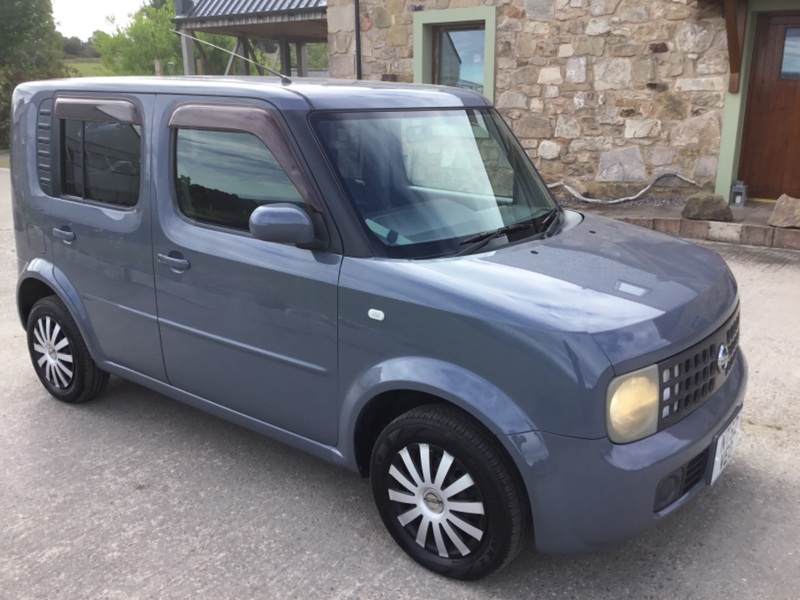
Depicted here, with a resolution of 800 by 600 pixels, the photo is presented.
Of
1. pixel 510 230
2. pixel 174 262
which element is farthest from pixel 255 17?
pixel 510 230

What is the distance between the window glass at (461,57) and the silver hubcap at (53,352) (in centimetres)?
796

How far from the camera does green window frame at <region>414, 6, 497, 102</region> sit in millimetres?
10422

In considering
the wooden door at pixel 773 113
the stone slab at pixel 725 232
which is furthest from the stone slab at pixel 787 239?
the wooden door at pixel 773 113

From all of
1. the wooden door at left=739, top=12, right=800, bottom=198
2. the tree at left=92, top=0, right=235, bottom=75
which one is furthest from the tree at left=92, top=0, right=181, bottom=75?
the wooden door at left=739, top=12, right=800, bottom=198

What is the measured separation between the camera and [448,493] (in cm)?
271

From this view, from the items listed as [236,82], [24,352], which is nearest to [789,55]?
[236,82]

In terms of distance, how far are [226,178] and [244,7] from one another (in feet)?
39.2

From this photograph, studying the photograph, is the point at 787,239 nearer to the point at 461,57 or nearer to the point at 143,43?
the point at 461,57

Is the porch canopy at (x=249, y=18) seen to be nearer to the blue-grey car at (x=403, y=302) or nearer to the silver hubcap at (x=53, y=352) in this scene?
the silver hubcap at (x=53, y=352)

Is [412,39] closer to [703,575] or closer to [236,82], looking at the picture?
[236,82]

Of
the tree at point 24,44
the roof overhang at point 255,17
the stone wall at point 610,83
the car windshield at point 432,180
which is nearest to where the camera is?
the car windshield at point 432,180

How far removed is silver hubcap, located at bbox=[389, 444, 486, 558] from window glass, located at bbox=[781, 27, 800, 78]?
28.3 feet

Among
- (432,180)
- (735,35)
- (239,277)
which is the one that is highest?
(735,35)

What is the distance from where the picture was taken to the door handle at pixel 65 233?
Result: 3965 mm
